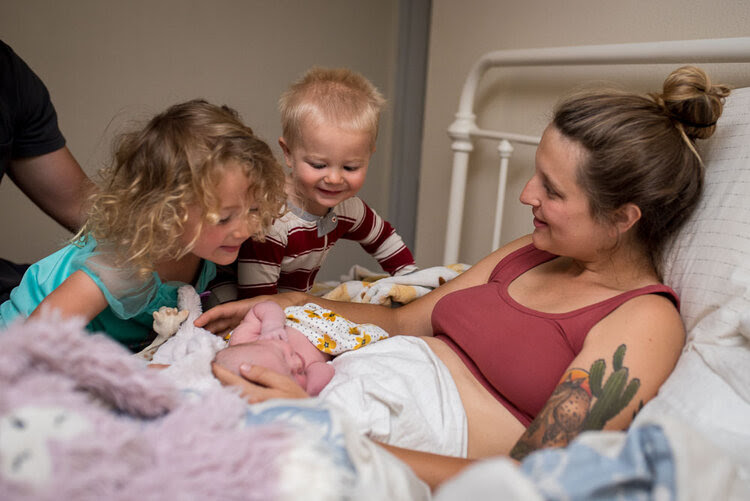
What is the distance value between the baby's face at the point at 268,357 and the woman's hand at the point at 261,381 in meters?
0.04

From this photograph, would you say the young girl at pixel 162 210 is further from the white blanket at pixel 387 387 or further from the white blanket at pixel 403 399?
the white blanket at pixel 403 399

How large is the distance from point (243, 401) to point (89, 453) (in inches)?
7.8

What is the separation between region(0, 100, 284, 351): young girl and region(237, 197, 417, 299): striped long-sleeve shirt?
0.18 metres

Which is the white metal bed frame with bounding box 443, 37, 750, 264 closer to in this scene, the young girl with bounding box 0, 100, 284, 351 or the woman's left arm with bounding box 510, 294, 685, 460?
the woman's left arm with bounding box 510, 294, 685, 460

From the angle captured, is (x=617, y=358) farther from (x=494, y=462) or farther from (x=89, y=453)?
(x=89, y=453)

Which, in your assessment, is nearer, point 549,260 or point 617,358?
point 617,358

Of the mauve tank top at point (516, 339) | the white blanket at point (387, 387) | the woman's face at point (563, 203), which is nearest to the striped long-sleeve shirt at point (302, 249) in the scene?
the white blanket at point (387, 387)

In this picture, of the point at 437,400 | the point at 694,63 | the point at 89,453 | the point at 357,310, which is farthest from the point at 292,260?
the point at 694,63

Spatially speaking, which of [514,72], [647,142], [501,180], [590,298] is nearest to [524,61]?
[514,72]

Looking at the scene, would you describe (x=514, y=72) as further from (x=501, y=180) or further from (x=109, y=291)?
(x=109, y=291)

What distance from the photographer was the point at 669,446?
554 mm

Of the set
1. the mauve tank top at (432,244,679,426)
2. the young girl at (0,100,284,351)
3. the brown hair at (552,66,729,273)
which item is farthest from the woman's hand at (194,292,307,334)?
the brown hair at (552,66,729,273)

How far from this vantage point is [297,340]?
3.56 ft

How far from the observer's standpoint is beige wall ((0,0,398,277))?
2.02 metres
